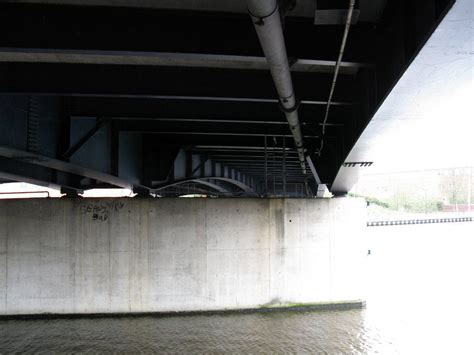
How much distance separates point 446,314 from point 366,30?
42.5 ft

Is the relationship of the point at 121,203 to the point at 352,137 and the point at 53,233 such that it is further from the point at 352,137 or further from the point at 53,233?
the point at 352,137

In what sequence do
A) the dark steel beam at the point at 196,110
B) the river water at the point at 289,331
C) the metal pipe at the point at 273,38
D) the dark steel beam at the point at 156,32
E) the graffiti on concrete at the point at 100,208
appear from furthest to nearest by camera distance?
the graffiti on concrete at the point at 100,208, the river water at the point at 289,331, the dark steel beam at the point at 196,110, the dark steel beam at the point at 156,32, the metal pipe at the point at 273,38

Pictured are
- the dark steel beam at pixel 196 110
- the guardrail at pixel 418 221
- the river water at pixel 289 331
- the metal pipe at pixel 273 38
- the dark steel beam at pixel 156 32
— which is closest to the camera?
the metal pipe at pixel 273 38

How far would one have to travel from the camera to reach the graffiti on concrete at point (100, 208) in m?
16.2

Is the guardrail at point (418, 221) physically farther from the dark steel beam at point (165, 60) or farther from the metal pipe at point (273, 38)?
the metal pipe at point (273, 38)

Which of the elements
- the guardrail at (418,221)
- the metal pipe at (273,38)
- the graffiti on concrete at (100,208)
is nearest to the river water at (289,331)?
the graffiti on concrete at (100,208)

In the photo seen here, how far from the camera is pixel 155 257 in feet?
52.8

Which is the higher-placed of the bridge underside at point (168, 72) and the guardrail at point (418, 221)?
the bridge underside at point (168, 72)

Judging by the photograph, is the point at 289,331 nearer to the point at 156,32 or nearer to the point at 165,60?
the point at 165,60

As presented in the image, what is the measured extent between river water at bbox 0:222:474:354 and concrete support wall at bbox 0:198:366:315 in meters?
0.70

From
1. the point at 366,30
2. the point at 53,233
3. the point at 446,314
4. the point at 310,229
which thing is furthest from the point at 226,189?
the point at 366,30

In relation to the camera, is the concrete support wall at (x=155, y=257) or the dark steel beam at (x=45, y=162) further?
the concrete support wall at (x=155, y=257)

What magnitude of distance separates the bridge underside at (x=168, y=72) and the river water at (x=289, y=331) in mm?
4579

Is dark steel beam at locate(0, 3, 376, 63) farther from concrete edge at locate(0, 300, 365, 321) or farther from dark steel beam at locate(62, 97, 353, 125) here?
concrete edge at locate(0, 300, 365, 321)
